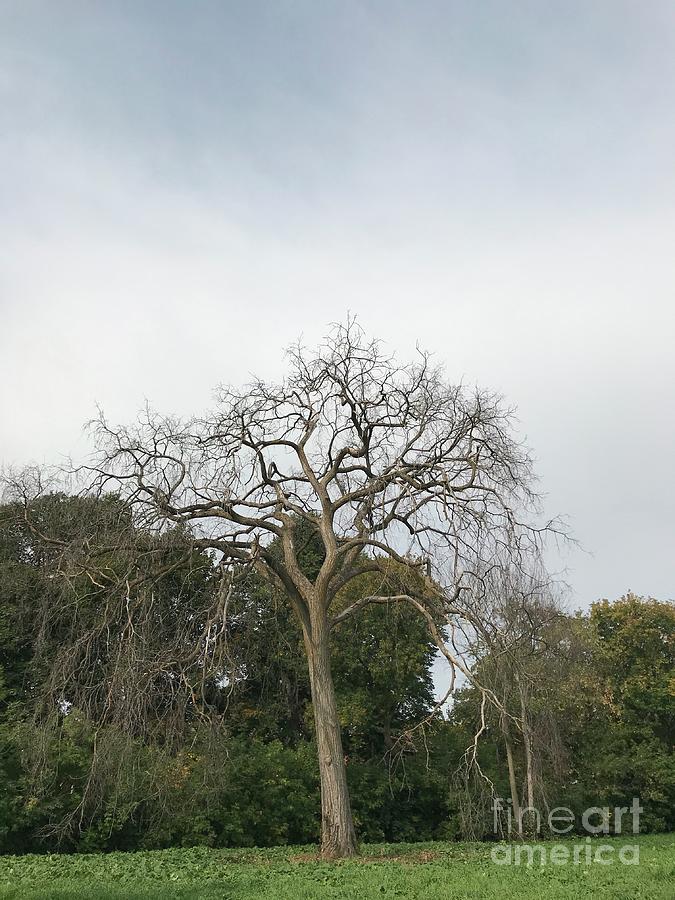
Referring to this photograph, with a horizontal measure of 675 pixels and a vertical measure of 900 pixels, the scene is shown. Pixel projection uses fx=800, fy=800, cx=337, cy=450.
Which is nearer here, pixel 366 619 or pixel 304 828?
pixel 304 828

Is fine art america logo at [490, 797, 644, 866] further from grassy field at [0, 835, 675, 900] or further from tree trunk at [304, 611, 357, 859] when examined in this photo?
tree trunk at [304, 611, 357, 859]

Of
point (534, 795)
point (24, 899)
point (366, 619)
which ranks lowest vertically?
point (24, 899)

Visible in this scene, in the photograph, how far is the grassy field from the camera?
352 inches

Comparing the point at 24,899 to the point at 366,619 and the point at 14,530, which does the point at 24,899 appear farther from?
the point at 366,619

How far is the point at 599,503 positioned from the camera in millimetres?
14844

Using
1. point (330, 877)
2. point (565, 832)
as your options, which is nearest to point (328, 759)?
point (330, 877)

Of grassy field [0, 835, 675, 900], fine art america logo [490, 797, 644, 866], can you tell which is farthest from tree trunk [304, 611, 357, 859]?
fine art america logo [490, 797, 644, 866]

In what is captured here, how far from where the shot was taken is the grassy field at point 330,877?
29.4ft

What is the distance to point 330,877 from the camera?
1050 centimetres

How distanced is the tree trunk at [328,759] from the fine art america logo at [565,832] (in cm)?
250

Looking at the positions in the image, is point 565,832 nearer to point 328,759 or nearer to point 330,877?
point 328,759

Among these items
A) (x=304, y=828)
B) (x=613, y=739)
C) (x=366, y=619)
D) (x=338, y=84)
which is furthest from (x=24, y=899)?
(x=613, y=739)

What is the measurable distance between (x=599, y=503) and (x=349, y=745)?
13.3 meters

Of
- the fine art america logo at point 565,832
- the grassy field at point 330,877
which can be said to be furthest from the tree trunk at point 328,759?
the fine art america logo at point 565,832
